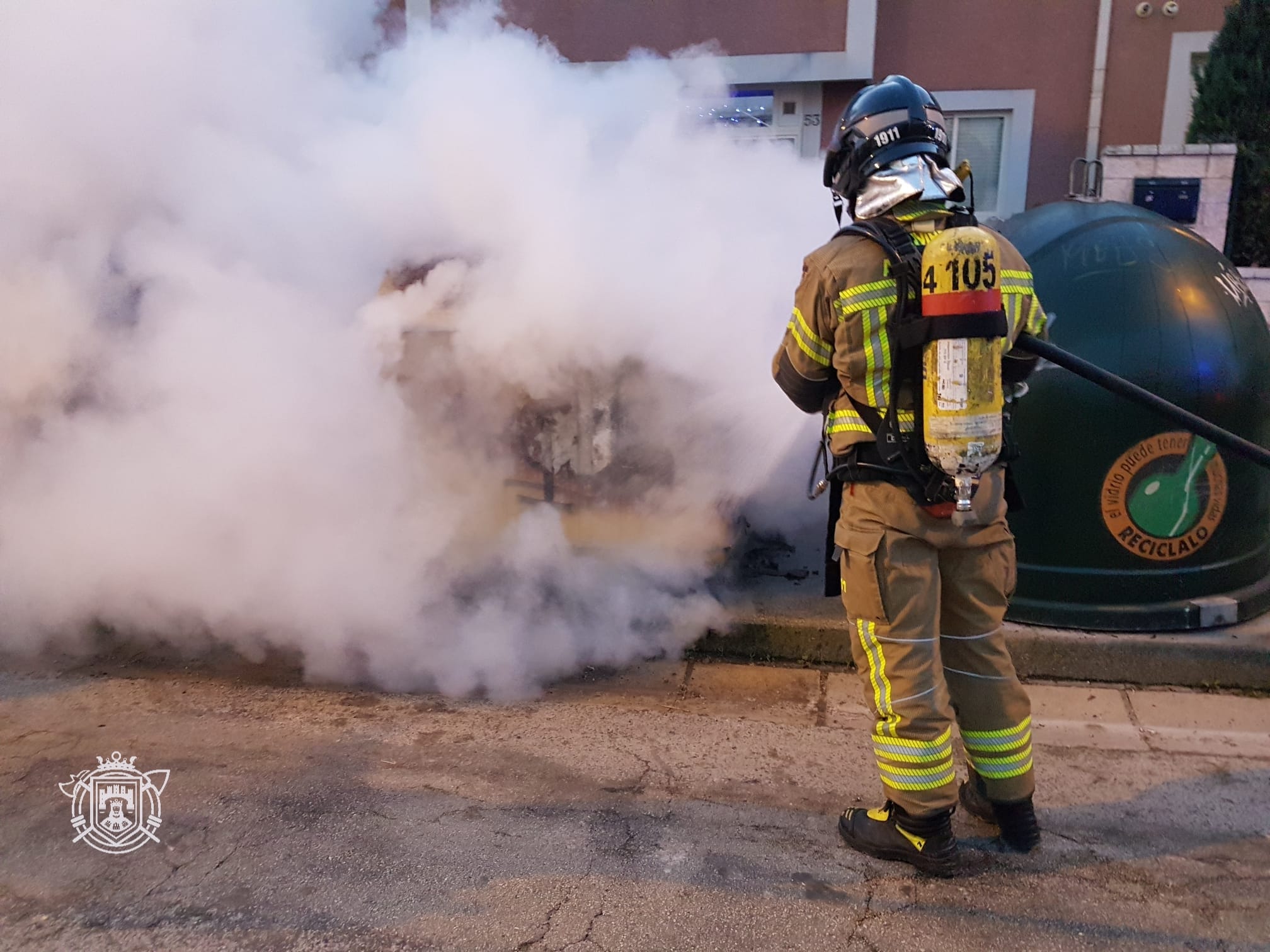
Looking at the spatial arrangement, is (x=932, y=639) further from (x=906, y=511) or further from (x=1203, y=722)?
(x=1203, y=722)

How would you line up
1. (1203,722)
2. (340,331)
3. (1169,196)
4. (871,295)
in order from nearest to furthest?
(871,295), (1203,722), (340,331), (1169,196)

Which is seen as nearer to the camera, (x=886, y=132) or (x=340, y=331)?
(x=886, y=132)

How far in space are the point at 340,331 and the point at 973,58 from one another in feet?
22.2

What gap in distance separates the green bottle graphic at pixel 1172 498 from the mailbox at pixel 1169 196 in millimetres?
2373

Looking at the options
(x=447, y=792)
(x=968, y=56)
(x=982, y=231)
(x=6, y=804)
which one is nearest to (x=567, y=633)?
(x=447, y=792)

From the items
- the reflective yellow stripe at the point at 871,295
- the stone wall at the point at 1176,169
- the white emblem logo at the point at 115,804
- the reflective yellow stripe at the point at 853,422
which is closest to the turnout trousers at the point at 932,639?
the reflective yellow stripe at the point at 853,422

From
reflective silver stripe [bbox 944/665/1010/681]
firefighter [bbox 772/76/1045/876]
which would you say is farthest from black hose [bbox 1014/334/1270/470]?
reflective silver stripe [bbox 944/665/1010/681]

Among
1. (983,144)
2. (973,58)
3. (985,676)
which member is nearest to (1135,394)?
(985,676)

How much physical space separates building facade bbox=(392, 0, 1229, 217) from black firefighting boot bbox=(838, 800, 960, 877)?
6666 millimetres

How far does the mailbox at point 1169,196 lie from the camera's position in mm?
5375

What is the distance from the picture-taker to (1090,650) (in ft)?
12.0

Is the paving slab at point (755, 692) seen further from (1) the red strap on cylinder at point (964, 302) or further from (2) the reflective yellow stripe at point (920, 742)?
(1) the red strap on cylinder at point (964, 302)

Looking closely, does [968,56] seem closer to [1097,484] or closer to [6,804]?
[1097,484]

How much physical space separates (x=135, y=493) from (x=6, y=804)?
1242 millimetres
